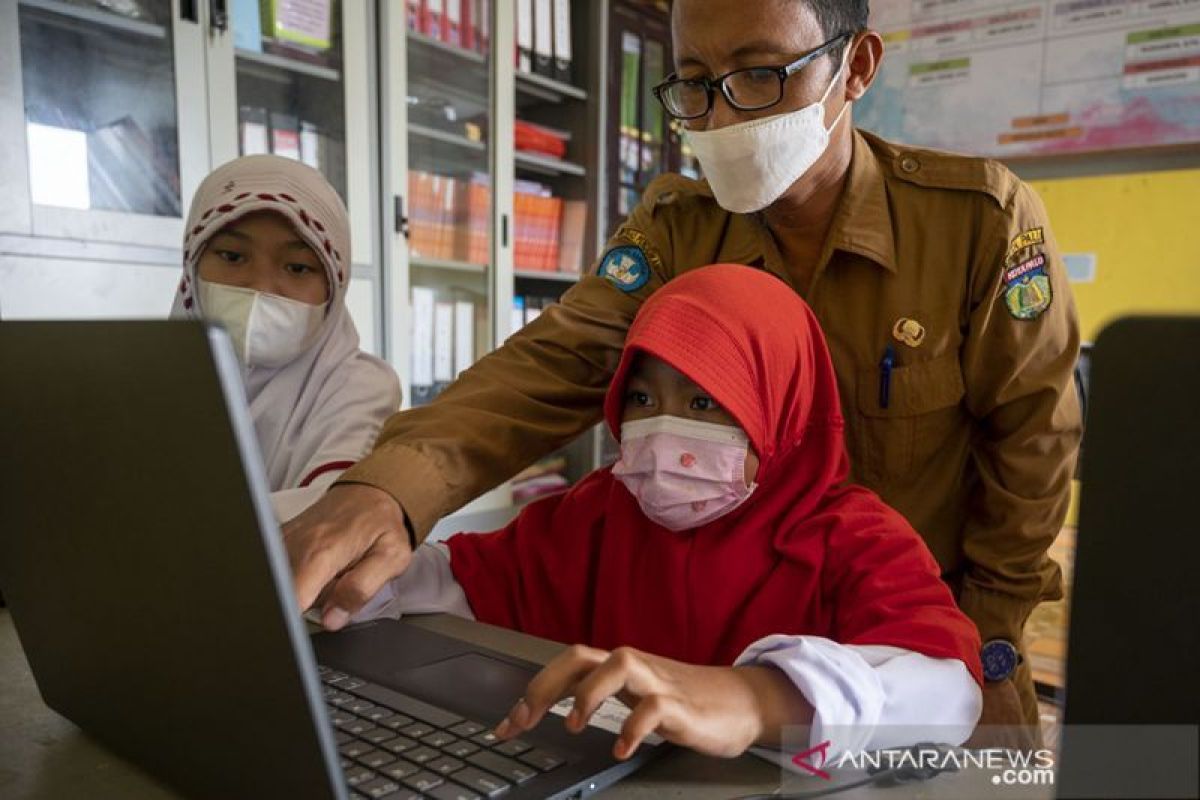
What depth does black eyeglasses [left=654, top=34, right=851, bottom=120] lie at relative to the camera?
1.07 metres

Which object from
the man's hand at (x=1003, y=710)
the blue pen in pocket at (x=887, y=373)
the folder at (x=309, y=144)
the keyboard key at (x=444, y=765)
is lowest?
the man's hand at (x=1003, y=710)

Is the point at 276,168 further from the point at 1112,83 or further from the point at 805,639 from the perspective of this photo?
the point at 1112,83

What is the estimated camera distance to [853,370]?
110 cm

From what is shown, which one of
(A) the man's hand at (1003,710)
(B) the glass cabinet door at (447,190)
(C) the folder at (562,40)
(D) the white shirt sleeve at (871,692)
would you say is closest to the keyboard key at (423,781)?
(D) the white shirt sleeve at (871,692)

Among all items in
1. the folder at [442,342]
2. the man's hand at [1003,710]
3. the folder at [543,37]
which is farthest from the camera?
the folder at [543,37]

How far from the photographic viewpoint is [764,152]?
3.65ft

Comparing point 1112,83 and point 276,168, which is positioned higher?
point 1112,83

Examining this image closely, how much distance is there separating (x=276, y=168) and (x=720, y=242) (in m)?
0.70

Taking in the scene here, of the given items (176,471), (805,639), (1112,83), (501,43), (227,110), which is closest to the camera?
(176,471)

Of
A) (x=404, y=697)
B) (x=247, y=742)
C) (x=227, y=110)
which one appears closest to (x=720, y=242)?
(x=404, y=697)

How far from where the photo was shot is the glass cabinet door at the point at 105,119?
1835 millimetres

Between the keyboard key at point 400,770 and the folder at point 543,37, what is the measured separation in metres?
2.90

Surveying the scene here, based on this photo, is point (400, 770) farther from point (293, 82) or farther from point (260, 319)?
point (293, 82)

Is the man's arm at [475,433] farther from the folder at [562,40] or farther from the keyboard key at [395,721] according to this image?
the folder at [562,40]
